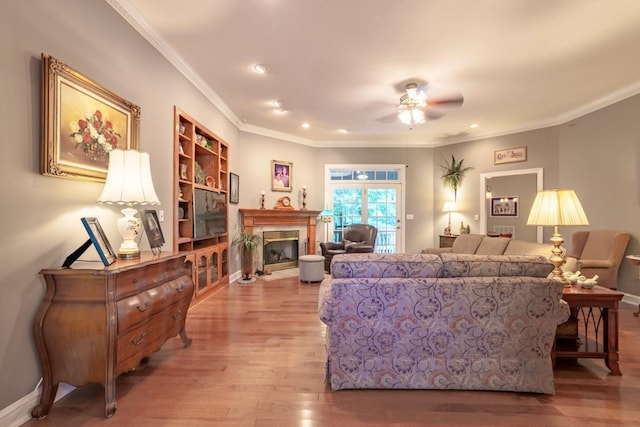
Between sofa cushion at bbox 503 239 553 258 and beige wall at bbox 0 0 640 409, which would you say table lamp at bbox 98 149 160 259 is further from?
sofa cushion at bbox 503 239 553 258

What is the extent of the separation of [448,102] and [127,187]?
3498 millimetres

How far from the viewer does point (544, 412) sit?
184 cm

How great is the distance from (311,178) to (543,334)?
557cm

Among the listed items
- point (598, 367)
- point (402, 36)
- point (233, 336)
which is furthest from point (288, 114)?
point (598, 367)

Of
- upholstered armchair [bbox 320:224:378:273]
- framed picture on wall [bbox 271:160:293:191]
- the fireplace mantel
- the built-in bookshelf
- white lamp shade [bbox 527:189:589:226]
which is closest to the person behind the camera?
white lamp shade [bbox 527:189:589:226]

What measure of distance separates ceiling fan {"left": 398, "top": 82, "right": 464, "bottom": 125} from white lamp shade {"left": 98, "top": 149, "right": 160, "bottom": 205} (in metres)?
3.08

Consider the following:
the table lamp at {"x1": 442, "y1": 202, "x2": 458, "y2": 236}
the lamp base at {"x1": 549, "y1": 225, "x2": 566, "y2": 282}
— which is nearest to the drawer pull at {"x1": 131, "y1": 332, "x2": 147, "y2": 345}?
the lamp base at {"x1": 549, "y1": 225, "x2": 566, "y2": 282}

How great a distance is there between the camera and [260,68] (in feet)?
11.8

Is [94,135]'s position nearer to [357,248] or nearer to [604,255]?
[357,248]

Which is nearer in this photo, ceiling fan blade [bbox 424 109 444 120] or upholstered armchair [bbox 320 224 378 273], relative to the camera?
ceiling fan blade [bbox 424 109 444 120]

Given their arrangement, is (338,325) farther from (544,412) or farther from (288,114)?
(288,114)

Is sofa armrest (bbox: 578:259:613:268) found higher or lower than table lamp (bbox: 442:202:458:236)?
lower

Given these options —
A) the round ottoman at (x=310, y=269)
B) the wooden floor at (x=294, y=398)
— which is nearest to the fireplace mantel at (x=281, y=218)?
the round ottoman at (x=310, y=269)

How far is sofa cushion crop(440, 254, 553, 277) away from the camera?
80.5 inches
